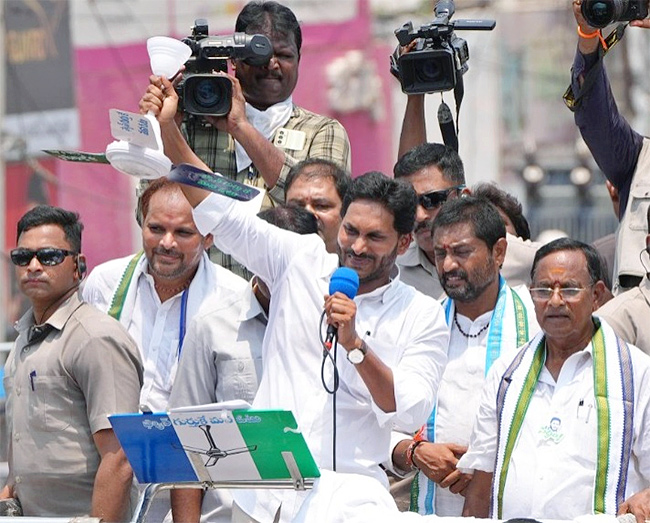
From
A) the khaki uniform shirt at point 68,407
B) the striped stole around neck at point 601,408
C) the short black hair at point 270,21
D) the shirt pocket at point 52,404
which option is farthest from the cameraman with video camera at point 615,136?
the shirt pocket at point 52,404

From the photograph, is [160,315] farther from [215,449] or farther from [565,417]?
[565,417]

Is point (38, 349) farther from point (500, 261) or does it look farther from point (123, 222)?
point (123, 222)

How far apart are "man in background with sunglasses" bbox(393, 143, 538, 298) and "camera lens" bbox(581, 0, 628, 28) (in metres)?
0.94

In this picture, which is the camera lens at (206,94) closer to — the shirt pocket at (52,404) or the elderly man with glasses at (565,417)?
the shirt pocket at (52,404)

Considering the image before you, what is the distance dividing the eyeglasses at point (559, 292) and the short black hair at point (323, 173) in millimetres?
1079

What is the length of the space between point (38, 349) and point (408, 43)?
1.99 m

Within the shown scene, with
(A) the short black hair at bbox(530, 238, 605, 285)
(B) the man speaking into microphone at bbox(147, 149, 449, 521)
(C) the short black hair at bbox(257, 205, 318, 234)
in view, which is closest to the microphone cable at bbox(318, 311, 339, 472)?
(B) the man speaking into microphone at bbox(147, 149, 449, 521)

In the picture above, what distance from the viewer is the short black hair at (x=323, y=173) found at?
6.22 m

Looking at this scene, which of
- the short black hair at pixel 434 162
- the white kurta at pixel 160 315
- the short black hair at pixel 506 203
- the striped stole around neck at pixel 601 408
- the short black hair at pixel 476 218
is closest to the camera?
the striped stole around neck at pixel 601 408

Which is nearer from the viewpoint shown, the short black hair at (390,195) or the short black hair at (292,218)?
the short black hair at (390,195)

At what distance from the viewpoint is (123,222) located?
18266mm

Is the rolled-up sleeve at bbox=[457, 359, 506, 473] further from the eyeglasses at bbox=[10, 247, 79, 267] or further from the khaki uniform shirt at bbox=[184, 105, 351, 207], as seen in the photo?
the eyeglasses at bbox=[10, 247, 79, 267]

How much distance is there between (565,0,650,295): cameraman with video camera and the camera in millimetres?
5965

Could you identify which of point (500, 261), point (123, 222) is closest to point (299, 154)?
point (500, 261)
